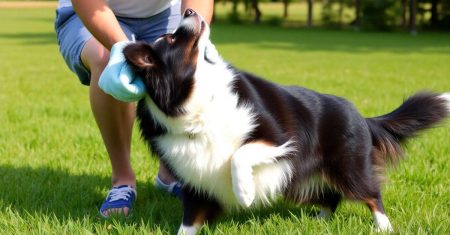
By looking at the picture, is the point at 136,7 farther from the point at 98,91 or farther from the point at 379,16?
the point at 379,16

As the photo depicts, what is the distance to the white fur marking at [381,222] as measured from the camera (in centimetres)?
301

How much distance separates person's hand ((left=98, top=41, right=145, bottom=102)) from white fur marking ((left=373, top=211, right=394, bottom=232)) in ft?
4.76

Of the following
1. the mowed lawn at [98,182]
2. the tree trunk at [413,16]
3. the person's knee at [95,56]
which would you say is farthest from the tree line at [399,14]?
the person's knee at [95,56]

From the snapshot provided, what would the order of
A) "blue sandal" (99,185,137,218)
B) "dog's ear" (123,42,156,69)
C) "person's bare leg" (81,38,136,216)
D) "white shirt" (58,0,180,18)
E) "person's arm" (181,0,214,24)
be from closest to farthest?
"dog's ear" (123,42,156,69), "person's arm" (181,0,214,24), "person's bare leg" (81,38,136,216), "blue sandal" (99,185,137,218), "white shirt" (58,0,180,18)

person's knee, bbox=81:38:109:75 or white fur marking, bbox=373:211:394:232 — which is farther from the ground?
person's knee, bbox=81:38:109:75

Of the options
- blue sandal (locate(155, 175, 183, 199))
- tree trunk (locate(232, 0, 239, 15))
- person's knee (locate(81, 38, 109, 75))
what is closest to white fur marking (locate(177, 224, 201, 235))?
blue sandal (locate(155, 175, 183, 199))

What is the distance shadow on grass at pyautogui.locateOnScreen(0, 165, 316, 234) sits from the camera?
333 cm

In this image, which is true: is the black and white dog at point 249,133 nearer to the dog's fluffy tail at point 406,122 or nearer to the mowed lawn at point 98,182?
the dog's fluffy tail at point 406,122

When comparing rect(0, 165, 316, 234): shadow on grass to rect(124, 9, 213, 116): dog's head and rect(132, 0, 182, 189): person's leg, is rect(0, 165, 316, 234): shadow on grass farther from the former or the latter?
rect(124, 9, 213, 116): dog's head

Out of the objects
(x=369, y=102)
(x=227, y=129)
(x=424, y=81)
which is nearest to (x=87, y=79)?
(x=227, y=129)

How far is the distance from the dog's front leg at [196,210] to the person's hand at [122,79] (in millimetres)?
650

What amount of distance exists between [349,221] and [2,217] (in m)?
1.98

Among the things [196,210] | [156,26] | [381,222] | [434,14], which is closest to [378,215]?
[381,222]

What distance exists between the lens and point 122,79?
2691 millimetres
